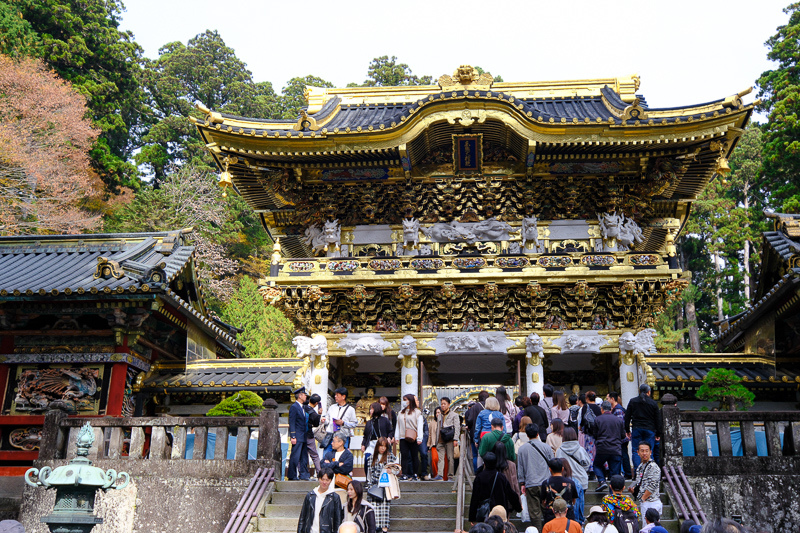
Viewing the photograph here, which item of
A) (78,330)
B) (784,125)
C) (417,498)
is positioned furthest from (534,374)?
(784,125)

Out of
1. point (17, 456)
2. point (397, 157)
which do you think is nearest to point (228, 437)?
point (17, 456)

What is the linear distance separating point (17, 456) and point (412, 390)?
8.25m

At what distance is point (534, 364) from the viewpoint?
1513 cm

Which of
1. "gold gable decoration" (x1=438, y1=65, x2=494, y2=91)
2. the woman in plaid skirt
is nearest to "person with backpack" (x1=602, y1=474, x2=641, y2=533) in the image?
the woman in plaid skirt

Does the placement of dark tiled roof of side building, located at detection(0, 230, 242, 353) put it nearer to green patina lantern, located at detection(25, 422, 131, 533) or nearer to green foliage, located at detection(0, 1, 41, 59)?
green patina lantern, located at detection(25, 422, 131, 533)

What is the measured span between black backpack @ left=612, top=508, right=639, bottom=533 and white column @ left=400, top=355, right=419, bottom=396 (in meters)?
7.88

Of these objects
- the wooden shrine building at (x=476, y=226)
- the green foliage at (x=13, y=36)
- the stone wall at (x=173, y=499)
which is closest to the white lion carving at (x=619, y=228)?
the wooden shrine building at (x=476, y=226)

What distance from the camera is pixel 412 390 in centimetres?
1523

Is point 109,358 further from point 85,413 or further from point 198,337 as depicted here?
point 198,337

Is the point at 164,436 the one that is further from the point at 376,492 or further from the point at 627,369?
the point at 627,369

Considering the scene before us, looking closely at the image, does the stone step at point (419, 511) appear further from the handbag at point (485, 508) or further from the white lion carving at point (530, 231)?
the white lion carving at point (530, 231)

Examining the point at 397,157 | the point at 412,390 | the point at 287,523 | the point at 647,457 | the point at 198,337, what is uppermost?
the point at 397,157

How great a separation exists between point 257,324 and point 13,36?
1624cm

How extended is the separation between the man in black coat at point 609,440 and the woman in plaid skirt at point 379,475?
3.12 metres
